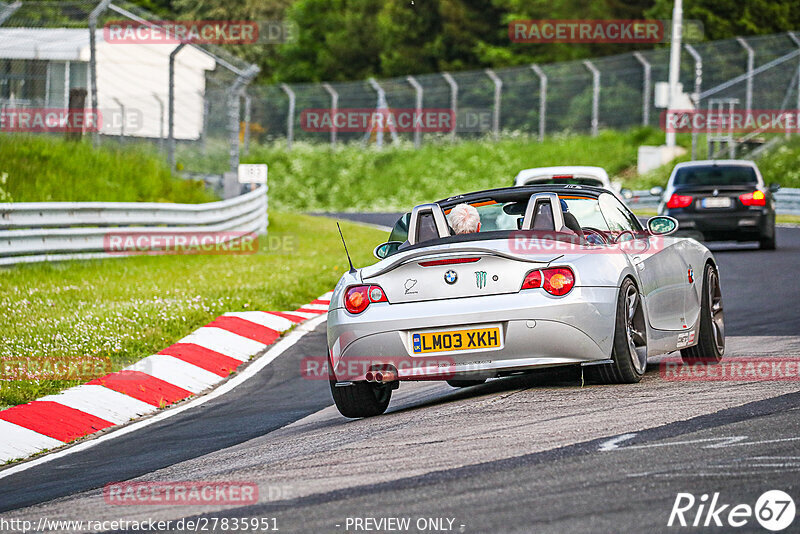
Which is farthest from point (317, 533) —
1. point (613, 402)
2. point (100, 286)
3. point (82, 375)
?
point (100, 286)

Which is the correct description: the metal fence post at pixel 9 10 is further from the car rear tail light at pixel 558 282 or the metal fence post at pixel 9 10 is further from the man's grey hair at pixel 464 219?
the car rear tail light at pixel 558 282

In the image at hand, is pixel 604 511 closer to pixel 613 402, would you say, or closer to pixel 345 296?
pixel 613 402

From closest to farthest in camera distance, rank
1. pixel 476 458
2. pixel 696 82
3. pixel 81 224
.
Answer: pixel 476 458 → pixel 81 224 → pixel 696 82

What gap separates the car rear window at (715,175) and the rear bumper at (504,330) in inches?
583

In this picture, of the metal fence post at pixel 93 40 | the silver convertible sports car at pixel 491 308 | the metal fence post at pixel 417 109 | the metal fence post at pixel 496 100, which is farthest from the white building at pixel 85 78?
the silver convertible sports car at pixel 491 308

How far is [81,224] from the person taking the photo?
753 inches

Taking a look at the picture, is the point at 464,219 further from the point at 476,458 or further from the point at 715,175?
the point at 715,175

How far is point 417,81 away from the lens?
47.6 metres

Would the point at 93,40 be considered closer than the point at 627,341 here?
No

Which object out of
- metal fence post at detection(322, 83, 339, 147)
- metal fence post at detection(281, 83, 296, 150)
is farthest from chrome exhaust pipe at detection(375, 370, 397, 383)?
metal fence post at detection(281, 83, 296, 150)

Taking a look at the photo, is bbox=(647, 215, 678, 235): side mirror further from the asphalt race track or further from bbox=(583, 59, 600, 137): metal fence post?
bbox=(583, 59, 600, 137): metal fence post

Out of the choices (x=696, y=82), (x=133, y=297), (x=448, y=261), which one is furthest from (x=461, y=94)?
(x=448, y=261)

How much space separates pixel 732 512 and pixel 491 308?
298 centimetres

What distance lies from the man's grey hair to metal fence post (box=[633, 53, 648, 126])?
114 ft
